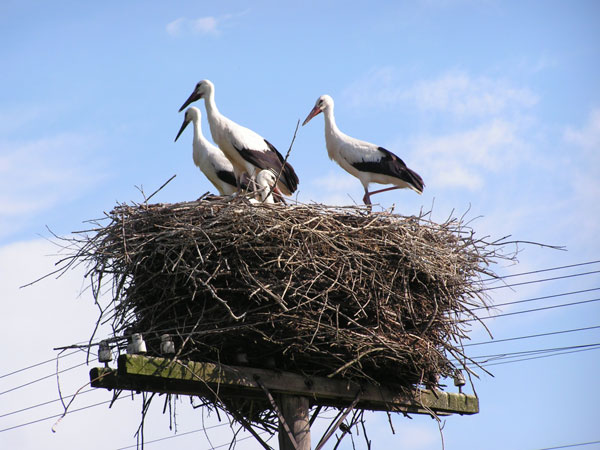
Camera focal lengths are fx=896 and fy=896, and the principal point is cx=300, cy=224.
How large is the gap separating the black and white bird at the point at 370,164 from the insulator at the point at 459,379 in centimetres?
342

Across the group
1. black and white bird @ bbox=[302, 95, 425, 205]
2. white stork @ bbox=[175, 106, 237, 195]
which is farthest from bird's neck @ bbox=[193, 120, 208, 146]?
black and white bird @ bbox=[302, 95, 425, 205]

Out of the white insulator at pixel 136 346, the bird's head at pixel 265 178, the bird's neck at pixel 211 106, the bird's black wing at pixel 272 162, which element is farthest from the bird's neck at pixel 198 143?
the white insulator at pixel 136 346

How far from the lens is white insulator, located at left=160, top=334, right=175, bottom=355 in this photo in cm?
454

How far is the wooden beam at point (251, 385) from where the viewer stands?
439 centimetres

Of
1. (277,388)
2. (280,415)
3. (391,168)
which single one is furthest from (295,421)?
(391,168)

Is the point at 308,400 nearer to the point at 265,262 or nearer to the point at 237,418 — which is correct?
the point at 237,418

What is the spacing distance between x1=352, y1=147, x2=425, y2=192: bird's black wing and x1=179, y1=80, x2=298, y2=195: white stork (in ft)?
2.46

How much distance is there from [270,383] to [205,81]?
472 cm

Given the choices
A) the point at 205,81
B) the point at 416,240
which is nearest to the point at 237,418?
the point at 416,240

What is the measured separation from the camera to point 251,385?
15.5 ft

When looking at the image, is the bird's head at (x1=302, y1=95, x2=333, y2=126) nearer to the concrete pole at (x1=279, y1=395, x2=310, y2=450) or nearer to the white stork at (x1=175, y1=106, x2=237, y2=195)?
the white stork at (x1=175, y1=106, x2=237, y2=195)

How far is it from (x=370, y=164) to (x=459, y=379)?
3.63 meters

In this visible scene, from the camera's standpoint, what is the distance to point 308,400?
506cm

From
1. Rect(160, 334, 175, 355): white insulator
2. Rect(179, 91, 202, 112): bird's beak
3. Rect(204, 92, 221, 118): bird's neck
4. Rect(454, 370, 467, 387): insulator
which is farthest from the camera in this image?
Rect(179, 91, 202, 112): bird's beak
